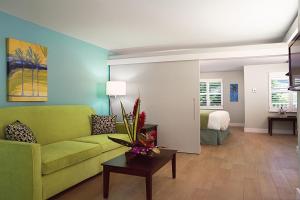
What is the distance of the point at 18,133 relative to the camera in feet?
8.49

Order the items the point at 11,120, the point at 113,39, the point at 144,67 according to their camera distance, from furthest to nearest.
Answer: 1. the point at 144,67
2. the point at 113,39
3. the point at 11,120

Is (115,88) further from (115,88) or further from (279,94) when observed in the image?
(279,94)

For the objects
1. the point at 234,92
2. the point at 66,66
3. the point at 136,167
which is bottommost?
the point at 136,167

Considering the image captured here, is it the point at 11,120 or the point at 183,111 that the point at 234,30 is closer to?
the point at 183,111

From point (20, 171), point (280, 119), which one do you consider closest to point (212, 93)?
point (280, 119)

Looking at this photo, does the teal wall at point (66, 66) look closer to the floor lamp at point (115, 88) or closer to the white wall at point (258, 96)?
the floor lamp at point (115, 88)

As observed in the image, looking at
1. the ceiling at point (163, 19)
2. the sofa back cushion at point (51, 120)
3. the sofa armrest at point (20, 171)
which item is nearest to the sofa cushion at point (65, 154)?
the sofa armrest at point (20, 171)

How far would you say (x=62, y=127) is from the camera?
355cm

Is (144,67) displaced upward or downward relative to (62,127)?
upward

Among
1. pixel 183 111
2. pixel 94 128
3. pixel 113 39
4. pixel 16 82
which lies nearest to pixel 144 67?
pixel 113 39

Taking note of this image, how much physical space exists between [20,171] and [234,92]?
8.12 m

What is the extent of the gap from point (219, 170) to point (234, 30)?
2.31 meters

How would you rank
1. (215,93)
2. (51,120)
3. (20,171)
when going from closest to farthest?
(20,171)
(51,120)
(215,93)

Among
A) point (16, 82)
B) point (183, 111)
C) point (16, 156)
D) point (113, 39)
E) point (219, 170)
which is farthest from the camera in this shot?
point (183, 111)
